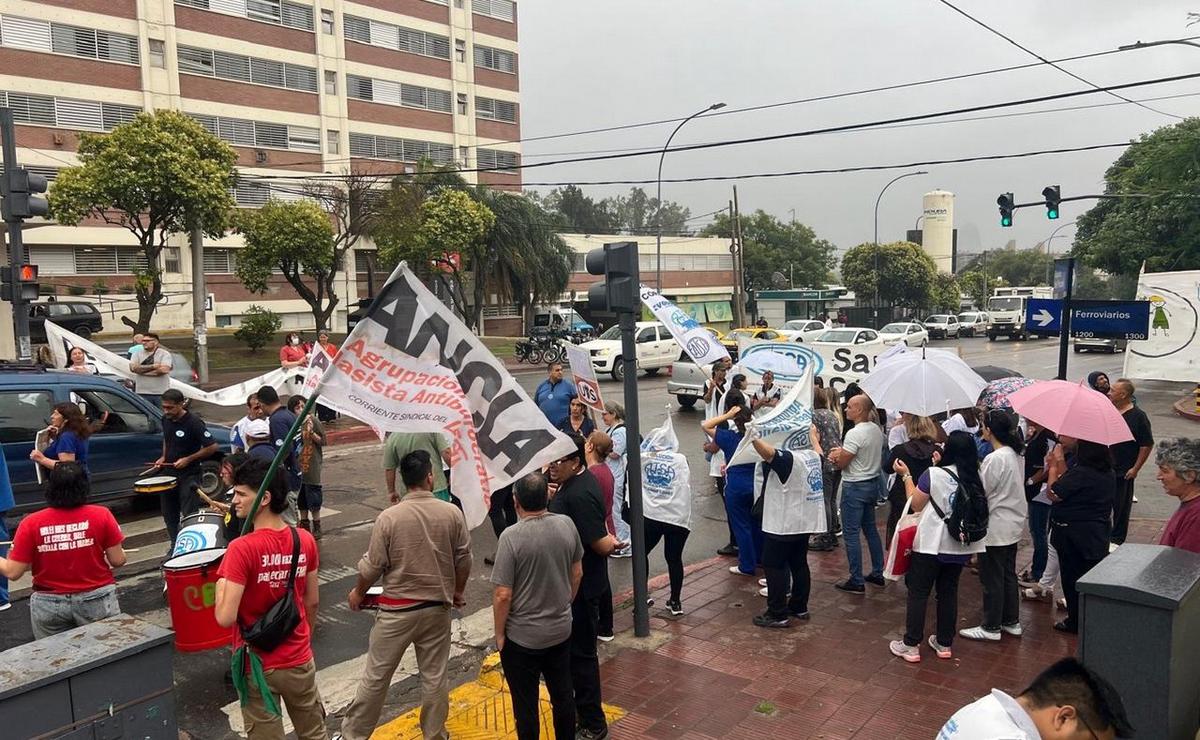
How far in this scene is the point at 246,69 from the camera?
38.6 metres

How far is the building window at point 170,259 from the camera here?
36.5m

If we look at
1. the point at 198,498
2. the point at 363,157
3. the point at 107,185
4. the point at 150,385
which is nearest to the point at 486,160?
the point at 363,157

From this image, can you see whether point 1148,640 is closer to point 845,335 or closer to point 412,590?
point 412,590

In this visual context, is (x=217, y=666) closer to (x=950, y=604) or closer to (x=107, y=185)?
(x=950, y=604)

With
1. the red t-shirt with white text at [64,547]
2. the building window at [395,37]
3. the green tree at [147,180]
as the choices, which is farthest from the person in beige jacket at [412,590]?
the building window at [395,37]

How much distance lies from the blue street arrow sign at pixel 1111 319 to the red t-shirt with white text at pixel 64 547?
942cm

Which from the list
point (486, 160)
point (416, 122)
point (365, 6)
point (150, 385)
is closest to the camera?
point (150, 385)

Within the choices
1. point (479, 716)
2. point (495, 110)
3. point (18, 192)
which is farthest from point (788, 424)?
point (495, 110)

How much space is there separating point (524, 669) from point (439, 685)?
555 mm

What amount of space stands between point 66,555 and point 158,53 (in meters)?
38.0

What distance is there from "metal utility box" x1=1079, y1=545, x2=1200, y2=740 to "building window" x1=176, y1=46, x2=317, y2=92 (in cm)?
4125

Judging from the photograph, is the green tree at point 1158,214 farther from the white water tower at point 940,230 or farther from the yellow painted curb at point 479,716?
the white water tower at point 940,230

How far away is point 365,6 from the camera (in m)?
42.8

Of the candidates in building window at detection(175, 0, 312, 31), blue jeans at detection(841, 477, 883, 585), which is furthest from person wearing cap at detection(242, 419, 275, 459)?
building window at detection(175, 0, 312, 31)
